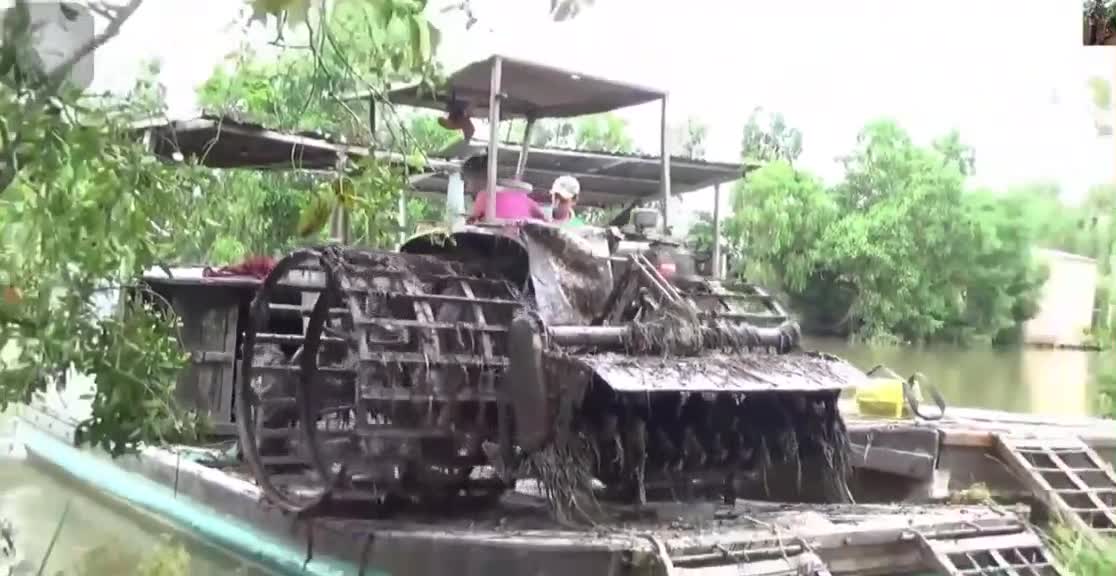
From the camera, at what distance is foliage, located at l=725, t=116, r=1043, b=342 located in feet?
6.52

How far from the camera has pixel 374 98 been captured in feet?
5.24

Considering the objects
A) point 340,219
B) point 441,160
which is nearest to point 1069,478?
point 441,160

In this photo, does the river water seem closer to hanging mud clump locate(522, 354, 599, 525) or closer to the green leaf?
hanging mud clump locate(522, 354, 599, 525)

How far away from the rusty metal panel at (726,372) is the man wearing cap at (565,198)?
0.42 meters

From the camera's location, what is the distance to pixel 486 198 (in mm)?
2486

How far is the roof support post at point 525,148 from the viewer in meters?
2.46

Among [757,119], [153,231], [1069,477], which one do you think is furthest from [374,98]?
[1069,477]

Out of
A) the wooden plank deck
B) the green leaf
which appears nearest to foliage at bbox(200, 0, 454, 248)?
the green leaf

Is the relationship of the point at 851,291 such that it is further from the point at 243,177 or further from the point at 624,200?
the point at 243,177

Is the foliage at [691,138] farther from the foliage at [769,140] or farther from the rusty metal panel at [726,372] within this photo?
the rusty metal panel at [726,372]

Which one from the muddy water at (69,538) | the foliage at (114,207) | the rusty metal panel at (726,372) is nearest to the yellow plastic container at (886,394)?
the rusty metal panel at (726,372)

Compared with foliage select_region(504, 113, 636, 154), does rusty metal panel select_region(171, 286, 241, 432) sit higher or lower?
lower

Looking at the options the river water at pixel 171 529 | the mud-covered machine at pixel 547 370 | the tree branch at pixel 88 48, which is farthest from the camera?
the mud-covered machine at pixel 547 370

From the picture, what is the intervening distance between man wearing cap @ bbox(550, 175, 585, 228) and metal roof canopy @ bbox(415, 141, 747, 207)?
0.04ft
